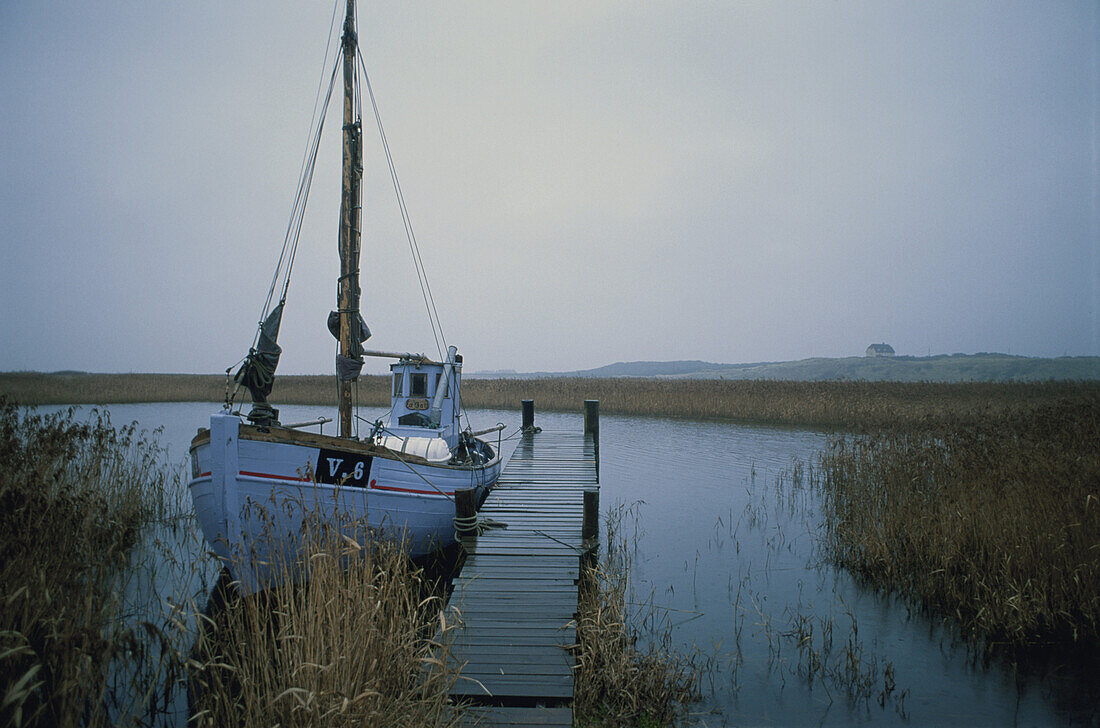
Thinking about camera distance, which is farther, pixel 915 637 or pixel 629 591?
pixel 629 591

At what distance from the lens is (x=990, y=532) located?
7.07 meters

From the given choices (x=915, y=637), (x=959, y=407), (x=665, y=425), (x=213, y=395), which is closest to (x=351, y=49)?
(x=915, y=637)

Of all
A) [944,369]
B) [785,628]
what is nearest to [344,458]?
[785,628]

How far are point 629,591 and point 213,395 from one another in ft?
111

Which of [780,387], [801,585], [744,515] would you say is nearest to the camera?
[801,585]

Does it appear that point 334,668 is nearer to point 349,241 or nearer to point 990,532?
point 349,241

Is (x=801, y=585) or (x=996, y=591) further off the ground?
(x=996, y=591)

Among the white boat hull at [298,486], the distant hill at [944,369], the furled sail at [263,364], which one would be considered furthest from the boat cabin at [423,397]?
the distant hill at [944,369]

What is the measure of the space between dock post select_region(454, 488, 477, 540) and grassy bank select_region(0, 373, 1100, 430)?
39.8 feet

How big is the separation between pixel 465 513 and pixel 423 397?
3.70 m

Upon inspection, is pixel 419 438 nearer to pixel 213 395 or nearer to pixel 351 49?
pixel 351 49

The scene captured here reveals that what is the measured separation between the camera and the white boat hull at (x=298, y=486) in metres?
6.44

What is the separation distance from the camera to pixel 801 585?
27.2 ft

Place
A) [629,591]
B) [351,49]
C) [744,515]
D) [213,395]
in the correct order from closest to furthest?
[629,591], [351,49], [744,515], [213,395]
